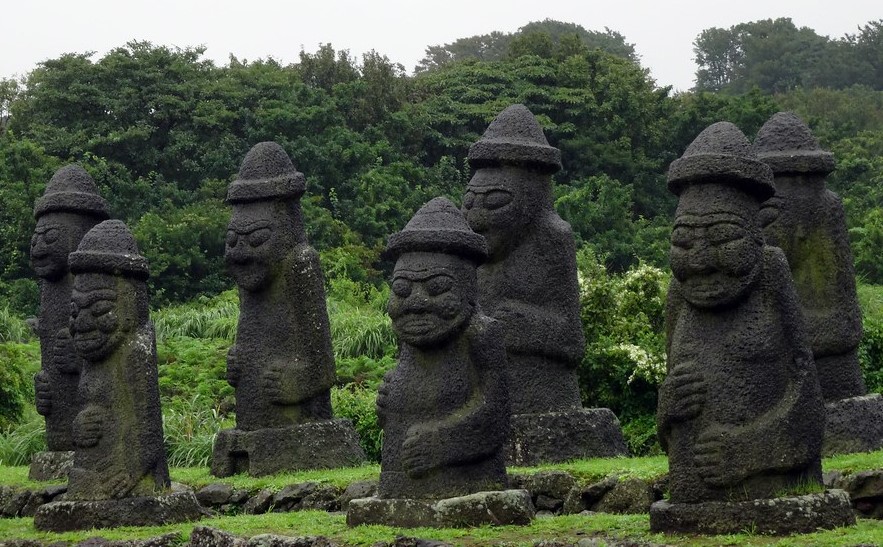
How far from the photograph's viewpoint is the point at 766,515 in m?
9.89

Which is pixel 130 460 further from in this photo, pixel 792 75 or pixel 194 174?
pixel 792 75

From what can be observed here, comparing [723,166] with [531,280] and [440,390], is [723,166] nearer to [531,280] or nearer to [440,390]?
[440,390]

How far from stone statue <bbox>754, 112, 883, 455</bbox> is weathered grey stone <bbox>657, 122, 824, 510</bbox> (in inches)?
152

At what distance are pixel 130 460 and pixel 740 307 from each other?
5597 millimetres

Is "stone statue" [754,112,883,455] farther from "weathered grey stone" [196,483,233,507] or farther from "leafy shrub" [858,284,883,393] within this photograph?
"weathered grey stone" [196,483,233,507]

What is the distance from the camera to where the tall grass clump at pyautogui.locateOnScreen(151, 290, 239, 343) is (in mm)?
26109

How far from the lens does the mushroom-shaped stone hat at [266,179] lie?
639 inches

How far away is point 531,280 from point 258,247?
2.91 meters

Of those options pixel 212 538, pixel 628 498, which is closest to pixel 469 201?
pixel 628 498

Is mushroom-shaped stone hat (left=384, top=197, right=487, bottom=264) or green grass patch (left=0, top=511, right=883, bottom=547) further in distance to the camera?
mushroom-shaped stone hat (left=384, top=197, right=487, bottom=264)

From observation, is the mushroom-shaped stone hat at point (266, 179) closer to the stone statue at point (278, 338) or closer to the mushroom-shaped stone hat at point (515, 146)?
the stone statue at point (278, 338)

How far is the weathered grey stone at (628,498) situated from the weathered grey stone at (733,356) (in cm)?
226

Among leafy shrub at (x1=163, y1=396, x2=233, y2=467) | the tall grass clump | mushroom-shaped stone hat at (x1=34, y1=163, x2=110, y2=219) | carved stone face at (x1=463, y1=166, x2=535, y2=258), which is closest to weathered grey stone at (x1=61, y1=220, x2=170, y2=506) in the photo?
mushroom-shaped stone hat at (x1=34, y1=163, x2=110, y2=219)

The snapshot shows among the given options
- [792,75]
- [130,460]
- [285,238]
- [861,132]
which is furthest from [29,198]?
[792,75]
